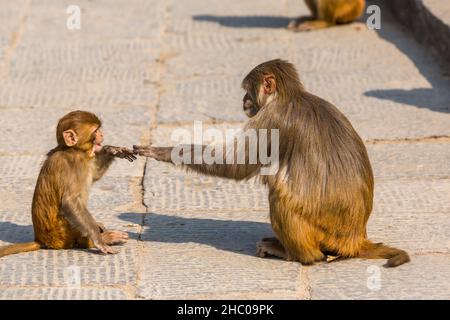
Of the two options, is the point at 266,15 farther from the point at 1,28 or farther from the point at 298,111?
the point at 298,111

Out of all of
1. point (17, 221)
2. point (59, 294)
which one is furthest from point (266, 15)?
point (59, 294)

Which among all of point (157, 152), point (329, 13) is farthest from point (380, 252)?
point (329, 13)

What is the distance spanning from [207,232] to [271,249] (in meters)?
0.66

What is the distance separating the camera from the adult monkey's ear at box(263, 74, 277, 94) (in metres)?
6.47

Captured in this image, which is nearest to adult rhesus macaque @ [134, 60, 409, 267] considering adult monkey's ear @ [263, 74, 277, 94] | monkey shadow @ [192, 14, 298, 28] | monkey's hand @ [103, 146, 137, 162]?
adult monkey's ear @ [263, 74, 277, 94]

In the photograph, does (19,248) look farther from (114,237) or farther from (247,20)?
(247,20)

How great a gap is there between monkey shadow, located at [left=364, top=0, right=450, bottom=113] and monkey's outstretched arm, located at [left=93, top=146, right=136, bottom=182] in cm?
396

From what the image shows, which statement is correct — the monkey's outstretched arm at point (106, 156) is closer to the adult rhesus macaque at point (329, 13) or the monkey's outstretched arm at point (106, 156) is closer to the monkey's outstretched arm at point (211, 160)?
the monkey's outstretched arm at point (211, 160)

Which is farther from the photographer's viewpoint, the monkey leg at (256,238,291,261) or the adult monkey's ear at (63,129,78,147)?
the monkey leg at (256,238,291,261)

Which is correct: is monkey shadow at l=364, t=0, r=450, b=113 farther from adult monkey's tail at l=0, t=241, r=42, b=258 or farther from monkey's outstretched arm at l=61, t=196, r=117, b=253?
adult monkey's tail at l=0, t=241, r=42, b=258

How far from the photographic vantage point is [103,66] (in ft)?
36.6

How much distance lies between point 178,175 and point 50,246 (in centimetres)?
185

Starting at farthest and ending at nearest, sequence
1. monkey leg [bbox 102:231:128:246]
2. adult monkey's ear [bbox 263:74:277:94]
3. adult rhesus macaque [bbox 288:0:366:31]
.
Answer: adult rhesus macaque [bbox 288:0:366:31]
monkey leg [bbox 102:231:128:246]
adult monkey's ear [bbox 263:74:277:94]

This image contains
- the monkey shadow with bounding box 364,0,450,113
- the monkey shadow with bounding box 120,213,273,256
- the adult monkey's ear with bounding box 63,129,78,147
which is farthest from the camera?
the monkey shadow with bounding box 364,0,450,113
